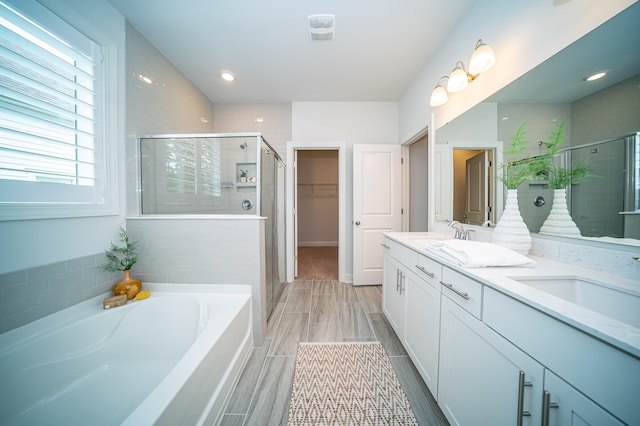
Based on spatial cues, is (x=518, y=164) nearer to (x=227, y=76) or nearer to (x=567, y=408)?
(x=567, y=408)

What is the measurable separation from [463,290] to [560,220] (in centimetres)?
65

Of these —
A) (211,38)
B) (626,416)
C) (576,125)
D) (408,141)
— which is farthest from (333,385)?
(211,38)

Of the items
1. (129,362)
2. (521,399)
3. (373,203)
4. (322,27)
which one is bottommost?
(129,362)

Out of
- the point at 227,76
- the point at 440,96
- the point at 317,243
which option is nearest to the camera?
the point at 440,96

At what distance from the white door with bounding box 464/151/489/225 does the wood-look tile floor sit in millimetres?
1204

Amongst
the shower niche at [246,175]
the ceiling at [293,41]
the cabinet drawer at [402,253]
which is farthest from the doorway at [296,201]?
the cabinet drawer at [402,253]

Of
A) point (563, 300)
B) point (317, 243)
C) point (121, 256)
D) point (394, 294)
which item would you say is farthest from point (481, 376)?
point (317, 243)

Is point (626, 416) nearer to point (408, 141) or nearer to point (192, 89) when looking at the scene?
point (408, 141)

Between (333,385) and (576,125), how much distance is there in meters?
1.93

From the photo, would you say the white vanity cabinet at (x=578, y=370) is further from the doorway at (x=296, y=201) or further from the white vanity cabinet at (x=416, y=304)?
the doorway at (x=296, y=201)

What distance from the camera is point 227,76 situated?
2.36 m

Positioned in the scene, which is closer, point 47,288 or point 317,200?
point 47,288

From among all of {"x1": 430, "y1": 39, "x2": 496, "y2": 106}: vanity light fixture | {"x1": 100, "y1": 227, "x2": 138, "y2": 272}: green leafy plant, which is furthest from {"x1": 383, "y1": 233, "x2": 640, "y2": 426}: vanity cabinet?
{"x1": 100, "y1": 227, "x2": 138, "y2": 272}: green leafy plant

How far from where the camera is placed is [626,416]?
434mm
